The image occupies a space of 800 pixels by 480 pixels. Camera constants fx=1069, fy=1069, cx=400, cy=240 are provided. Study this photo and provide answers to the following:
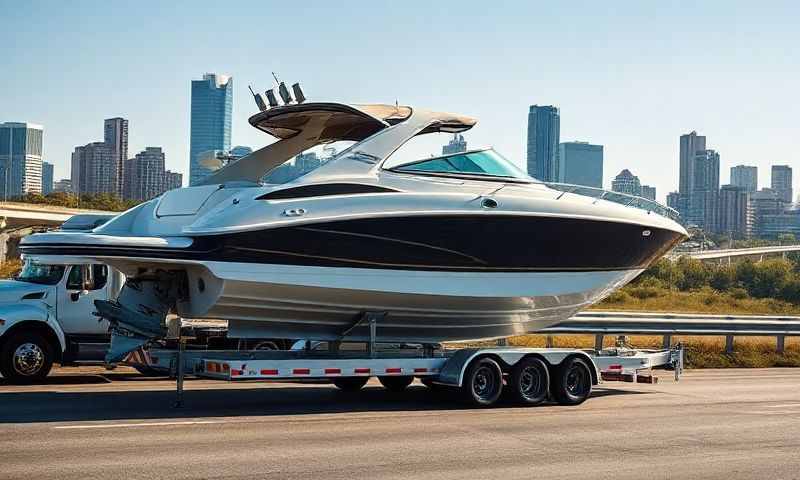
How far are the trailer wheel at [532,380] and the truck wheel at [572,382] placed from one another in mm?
186

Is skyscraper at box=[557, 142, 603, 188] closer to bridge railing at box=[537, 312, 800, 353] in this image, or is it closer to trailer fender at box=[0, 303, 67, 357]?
bridge railing at box=[537, 312, 800, 353]

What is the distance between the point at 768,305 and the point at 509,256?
3453cm

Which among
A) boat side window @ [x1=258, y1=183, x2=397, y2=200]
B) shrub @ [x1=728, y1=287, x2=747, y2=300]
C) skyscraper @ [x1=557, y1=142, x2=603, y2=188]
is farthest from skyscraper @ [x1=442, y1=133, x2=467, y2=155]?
skyscraper @ [x1=557, y1=142, x2=603, y2=188]

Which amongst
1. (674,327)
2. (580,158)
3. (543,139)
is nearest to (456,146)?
(674,327)

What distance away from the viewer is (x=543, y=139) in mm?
124438

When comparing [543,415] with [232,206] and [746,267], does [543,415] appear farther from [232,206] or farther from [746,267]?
[746,267]

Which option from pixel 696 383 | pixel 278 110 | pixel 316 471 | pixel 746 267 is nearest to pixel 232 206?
pixel 278 110

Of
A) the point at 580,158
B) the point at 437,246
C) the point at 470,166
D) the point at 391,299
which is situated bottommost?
the point at 391,299

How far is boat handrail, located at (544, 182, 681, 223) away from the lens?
1616cm

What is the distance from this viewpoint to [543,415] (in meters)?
14.0

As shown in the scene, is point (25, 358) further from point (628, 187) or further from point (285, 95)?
point (628, 187)

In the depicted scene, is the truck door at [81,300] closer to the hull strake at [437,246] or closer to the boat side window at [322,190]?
the hull strake at [437,246]

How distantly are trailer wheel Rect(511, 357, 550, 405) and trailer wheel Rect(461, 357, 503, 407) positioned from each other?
0.28m

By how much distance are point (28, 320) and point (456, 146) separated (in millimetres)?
6874
